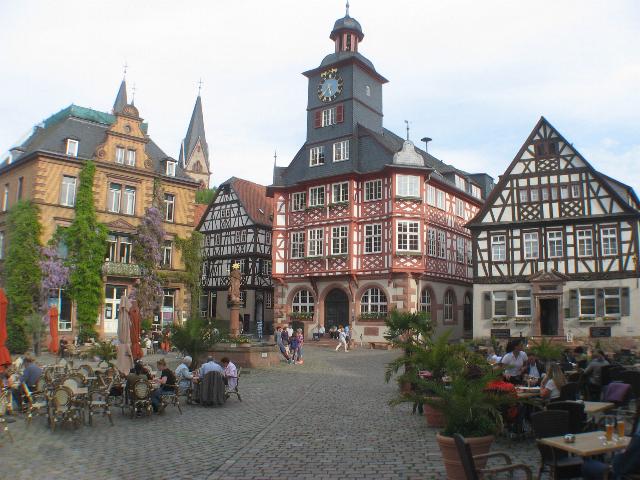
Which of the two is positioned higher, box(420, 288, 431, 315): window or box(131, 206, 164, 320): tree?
box(131, 206, 164, 320): tree

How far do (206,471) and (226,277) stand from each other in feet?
137

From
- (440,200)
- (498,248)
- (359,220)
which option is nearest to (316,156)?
(359,220)

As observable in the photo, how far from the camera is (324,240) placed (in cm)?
3859

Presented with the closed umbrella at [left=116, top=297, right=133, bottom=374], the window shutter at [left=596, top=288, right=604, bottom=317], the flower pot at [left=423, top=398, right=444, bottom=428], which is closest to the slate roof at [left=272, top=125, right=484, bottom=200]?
the window shutter at [left=596, top=288, right=604, bottom=317]

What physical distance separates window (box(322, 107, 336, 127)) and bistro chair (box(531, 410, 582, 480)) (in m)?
33.9

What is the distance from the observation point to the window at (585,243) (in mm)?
31734

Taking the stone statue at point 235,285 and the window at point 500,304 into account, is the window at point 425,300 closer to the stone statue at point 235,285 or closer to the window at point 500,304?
the window at point 500,304

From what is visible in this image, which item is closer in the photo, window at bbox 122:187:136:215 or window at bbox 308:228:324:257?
window at bbox 122:187:136:215

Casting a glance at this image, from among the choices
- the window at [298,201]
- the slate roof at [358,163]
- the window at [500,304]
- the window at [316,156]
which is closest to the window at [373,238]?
the slate roof at [358,163]

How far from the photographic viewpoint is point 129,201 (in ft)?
126

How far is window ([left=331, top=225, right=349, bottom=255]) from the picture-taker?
37750 mm

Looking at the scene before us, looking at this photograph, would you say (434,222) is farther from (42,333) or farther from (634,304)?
(42,333)

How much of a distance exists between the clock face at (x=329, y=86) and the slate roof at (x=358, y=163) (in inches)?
120

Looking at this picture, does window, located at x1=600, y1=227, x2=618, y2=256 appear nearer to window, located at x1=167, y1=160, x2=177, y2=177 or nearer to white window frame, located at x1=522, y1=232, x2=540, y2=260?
white window frame, located at x1=522, y1=232, x2=540, y2=260
